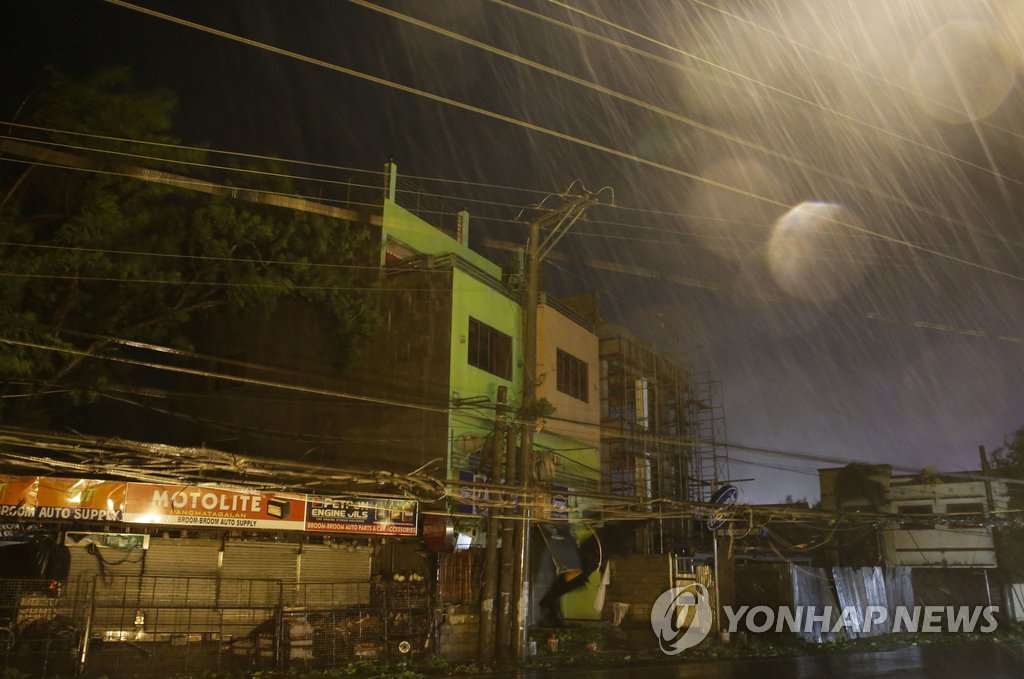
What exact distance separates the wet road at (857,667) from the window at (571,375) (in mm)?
12031

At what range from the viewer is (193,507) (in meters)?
15.9

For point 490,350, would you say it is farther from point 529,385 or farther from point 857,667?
point 857,667

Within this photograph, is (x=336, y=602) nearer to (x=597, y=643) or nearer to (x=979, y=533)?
(x=597, y=643)

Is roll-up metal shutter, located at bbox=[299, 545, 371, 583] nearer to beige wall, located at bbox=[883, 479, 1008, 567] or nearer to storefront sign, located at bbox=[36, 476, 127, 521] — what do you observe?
storefront sign, located at bbox=[36, 476, 127, 521]

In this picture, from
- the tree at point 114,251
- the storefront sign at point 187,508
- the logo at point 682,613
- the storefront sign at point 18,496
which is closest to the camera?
the storefront sign at point 18,496

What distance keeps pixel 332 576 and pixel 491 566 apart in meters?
4.61

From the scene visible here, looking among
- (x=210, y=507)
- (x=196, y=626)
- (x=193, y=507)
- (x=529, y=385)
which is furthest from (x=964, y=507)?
(x=193, y=507)

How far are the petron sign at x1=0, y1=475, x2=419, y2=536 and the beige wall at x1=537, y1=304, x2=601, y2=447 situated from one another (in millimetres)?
9722

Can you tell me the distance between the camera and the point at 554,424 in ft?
95.5

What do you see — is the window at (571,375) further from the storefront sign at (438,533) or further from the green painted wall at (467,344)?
the storefront sign at (438,533)

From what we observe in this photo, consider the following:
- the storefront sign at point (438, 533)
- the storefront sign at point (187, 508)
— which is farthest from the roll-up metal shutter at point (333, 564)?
A: the storefront sign at point (187, 508)

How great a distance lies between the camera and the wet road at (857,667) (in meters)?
16.8

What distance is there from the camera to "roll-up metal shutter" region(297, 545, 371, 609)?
63.7 feet

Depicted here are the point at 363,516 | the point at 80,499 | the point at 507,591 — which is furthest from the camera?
the point at 363,516
